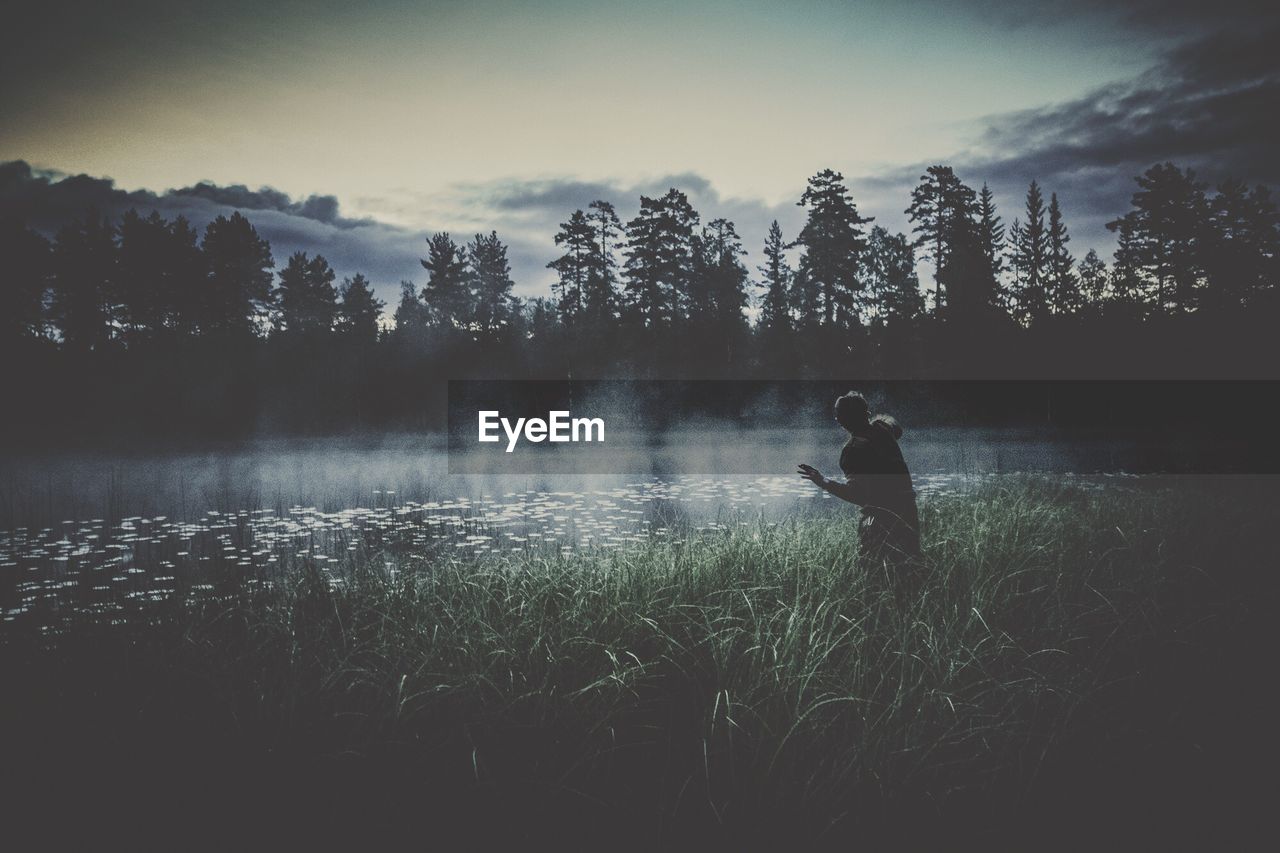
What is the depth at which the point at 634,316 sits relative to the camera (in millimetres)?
54375

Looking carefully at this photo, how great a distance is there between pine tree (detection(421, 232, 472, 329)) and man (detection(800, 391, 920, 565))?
60070 mm

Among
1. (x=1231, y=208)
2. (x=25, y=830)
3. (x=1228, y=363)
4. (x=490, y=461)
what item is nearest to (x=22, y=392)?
(x=490, y=461)

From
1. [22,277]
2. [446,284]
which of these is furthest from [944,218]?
[22,277]

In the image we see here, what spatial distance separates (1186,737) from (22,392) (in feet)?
154

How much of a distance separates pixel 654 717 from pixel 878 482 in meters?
2.43

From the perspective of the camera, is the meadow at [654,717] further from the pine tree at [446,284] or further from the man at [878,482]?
the pine tree at [446,284]

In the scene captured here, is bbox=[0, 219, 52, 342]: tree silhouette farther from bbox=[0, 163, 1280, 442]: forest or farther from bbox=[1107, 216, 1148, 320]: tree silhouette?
bbox=[1107, 216, 1148, 320]: tree silhouette

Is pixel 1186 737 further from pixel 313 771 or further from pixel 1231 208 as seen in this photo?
pixel 1231 208

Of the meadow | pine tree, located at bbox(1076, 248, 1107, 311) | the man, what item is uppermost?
pine tree, located at bbox(1076, 248, 1107, 311)

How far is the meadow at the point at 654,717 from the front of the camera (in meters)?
3.30

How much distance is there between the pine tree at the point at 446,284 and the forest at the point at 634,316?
7.1 inches

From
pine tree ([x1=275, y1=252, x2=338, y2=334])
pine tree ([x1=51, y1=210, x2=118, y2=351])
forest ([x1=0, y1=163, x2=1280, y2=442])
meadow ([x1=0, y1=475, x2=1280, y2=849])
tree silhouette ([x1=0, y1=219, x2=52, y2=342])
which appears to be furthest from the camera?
pine tree ([x1=275, y1=252, x2=338, y2=334])

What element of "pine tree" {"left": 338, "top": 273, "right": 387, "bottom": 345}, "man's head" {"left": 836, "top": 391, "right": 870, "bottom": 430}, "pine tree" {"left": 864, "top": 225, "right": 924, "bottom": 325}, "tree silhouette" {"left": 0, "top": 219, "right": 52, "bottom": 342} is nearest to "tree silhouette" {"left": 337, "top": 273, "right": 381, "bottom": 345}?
"pine tree" {"left": 338, "top": 273, "right": 387, "bottom": 345}

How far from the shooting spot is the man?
519cm
